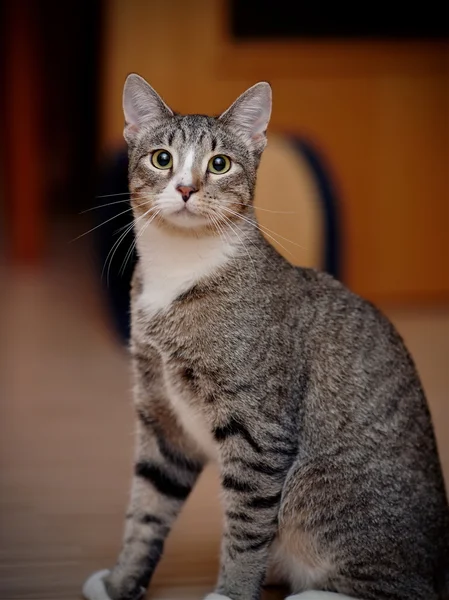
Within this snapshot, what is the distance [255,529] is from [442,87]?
2.86 meters

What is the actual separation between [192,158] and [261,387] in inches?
15.8

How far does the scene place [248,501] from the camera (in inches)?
67.6

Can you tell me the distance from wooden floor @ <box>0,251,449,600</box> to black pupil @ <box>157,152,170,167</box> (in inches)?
32.0

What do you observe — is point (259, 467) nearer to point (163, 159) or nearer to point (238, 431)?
point (238, 431)

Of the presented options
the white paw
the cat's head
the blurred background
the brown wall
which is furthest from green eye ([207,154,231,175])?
the brown wall

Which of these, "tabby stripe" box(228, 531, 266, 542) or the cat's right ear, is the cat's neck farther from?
"tabby stripe" box(228, 531, 266, 542)

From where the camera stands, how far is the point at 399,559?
5.70 ft

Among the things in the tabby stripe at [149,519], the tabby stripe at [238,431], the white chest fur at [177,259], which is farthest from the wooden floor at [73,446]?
the white chest fur at [177,259]

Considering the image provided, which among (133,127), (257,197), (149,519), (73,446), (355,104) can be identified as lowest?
(73,446)

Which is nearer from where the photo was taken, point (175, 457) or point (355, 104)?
point (175, 457)

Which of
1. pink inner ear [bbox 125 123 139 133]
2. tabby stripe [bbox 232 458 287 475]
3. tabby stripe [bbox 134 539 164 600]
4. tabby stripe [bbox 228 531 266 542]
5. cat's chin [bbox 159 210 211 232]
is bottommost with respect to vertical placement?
tabby stripe [bbox 134 539 164 600]

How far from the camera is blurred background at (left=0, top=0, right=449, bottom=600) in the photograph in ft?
9.29

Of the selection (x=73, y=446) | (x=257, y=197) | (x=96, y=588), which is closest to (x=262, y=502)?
(x=96, y=588)

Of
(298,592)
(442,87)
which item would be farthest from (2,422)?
(442,87)
